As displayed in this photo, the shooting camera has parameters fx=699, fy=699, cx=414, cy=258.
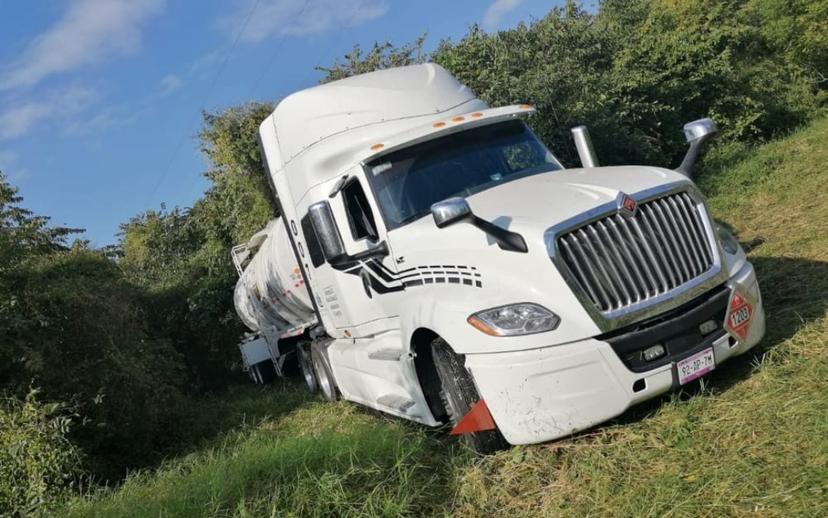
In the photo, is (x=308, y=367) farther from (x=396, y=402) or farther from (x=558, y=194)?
(x=558, y=194)

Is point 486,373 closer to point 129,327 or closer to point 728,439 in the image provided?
point 728,439

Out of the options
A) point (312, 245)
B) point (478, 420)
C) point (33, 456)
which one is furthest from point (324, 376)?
point (478, 420)

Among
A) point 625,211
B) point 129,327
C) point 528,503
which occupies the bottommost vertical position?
point 528,503

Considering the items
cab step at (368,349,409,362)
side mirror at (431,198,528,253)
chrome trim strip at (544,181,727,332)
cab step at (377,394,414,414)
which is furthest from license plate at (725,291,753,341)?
cab step at (377,394,414,414)

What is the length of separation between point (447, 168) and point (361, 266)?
3.82 ft

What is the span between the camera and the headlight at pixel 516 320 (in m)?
4.39

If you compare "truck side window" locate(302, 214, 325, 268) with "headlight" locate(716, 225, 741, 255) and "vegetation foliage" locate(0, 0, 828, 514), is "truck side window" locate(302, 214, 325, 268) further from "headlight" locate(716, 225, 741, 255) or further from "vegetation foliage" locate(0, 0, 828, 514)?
"headlight" locate(716, 225, 741, 255)

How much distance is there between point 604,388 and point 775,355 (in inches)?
60.7

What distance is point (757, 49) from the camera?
26.8m

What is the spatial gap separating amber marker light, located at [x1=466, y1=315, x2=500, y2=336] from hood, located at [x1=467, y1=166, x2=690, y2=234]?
0.67 meters

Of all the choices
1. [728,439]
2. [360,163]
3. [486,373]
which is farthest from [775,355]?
[360,163]

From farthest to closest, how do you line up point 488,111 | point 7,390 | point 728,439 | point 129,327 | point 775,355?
1. point 129,327
2. point 7,390
3. point 488,111
4. point 775,355
5. point 728,439

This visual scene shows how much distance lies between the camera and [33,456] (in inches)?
255

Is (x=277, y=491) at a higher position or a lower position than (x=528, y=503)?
higher
